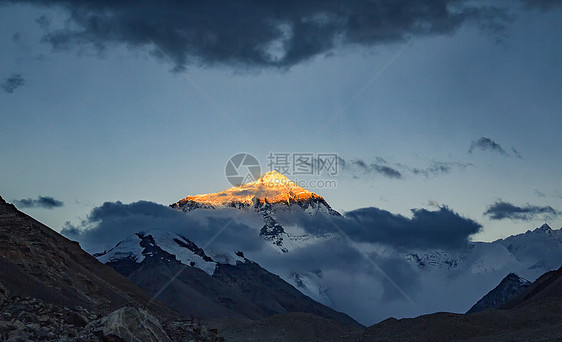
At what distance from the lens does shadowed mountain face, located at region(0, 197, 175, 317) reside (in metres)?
71.3

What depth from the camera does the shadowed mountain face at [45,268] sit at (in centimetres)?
7131

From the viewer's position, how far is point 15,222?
109 meters

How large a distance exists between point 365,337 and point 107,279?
7909 cm

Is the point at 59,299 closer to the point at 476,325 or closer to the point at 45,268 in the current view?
the point at 45,268

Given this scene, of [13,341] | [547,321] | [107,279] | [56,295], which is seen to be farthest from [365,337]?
[107,279]

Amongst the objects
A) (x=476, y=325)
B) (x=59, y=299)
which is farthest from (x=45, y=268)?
(x=476, y=325)

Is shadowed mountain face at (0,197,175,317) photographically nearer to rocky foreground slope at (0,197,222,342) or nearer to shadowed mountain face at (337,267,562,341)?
rocky foreground slope at (0,197,222,342)

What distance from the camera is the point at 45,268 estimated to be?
328ft

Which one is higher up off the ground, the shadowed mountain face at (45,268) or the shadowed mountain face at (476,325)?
the shadowed mountain face at (45,268)

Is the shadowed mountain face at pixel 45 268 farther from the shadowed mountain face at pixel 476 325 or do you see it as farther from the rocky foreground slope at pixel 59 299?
the shadowed mountain face at pixel 476 325

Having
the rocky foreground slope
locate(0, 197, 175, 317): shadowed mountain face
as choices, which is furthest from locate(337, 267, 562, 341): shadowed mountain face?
locate(0, 197, 175, 317): shadowed mountain face

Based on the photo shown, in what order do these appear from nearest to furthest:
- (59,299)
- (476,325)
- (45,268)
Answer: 1. (59,299)
2. (476,325)
3. (45,268)

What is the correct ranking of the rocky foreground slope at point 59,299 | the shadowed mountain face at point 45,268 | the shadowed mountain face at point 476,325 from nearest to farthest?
the rocky foreground slope at point 59,299 → the shadowed mountain face at point 476,325 → the shadowed mountain face at point 45,268

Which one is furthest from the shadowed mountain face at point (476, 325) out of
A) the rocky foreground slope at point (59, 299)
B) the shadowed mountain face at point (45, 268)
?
the shadowed mountain face at point (45, 268)
